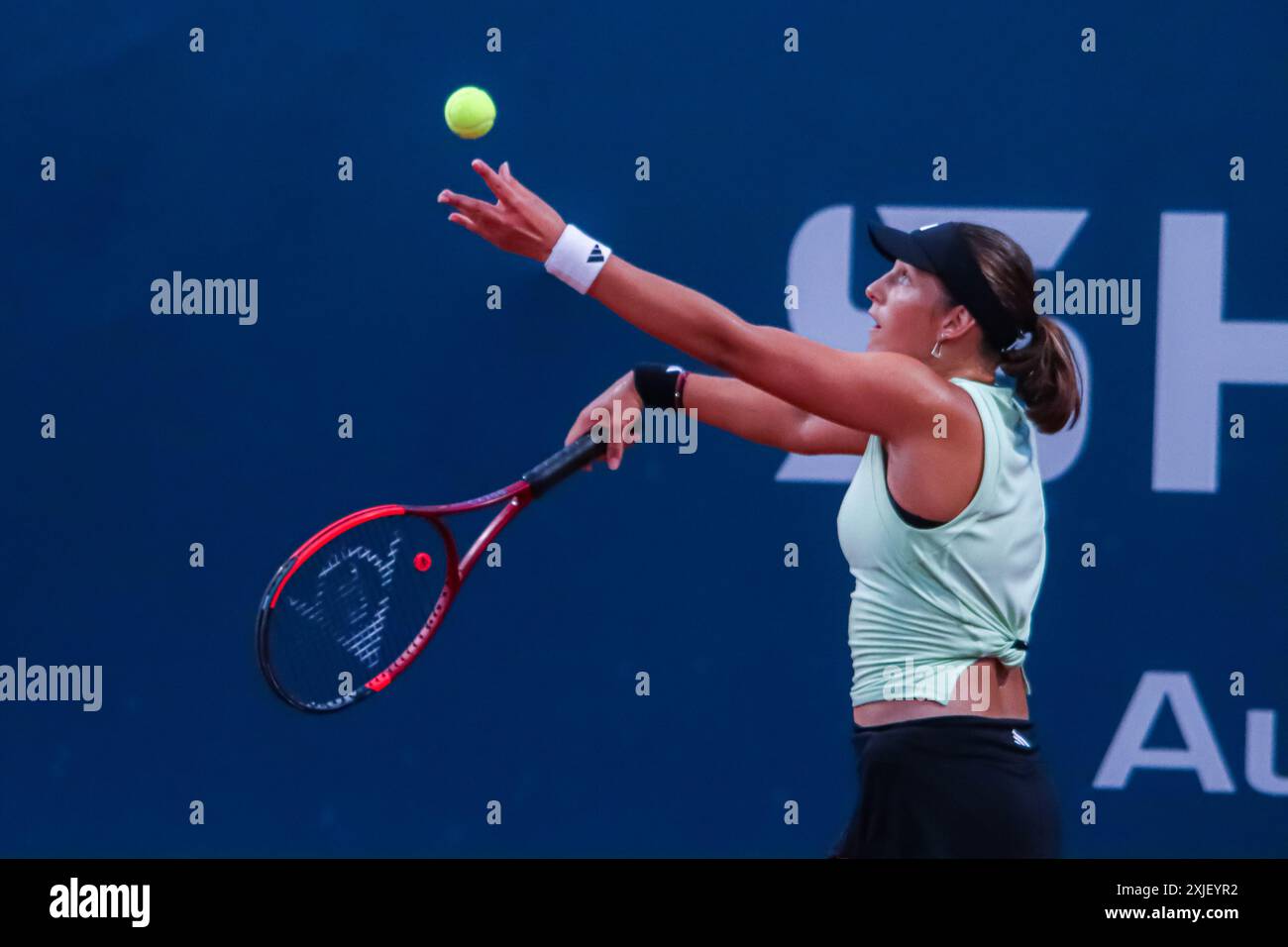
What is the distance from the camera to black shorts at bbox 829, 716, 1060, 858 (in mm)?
2326

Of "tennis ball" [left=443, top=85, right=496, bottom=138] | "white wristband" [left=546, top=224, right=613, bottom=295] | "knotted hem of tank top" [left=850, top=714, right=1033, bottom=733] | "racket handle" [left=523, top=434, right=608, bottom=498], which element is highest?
"tennis ball" [left=443, top=85, right=496, bottom=138]

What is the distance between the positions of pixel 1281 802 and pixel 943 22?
2053mm

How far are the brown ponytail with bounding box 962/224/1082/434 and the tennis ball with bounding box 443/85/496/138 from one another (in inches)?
43.3

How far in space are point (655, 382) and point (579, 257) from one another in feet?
1.86

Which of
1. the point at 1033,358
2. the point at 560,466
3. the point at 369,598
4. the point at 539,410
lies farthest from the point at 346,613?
the point at 1033,358

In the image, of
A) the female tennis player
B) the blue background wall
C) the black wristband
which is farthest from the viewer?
the blue background wall

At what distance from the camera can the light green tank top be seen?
7.76ft

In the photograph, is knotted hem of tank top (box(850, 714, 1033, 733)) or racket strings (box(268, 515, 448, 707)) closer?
knotted hem of tank top (box(850, 714, 1033, 733))

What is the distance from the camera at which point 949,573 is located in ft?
7.80

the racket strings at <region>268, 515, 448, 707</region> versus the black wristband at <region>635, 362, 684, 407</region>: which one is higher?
the black wristband at <region>635, 362, 684, 407</region>

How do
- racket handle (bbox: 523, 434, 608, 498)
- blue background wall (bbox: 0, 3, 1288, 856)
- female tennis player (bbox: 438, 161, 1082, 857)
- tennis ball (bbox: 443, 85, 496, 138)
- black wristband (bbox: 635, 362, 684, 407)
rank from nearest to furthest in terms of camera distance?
1. female tennis player (bbox: 438, 161, 1082, 857)
2. racket handle (bbox: 523, 434, 608, 498)
3. black wristband (bbox: 635, 362, 684, 407)
4. tennis ball (bbox: 443, 85, 496, 138)
5. blue background wall (bbox: 0, 3, 1288, 856)

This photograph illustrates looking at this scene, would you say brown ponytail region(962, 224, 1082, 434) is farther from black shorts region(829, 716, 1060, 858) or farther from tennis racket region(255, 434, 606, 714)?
tennis racket region(255, 434, 606, 714)

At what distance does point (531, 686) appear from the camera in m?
3.67

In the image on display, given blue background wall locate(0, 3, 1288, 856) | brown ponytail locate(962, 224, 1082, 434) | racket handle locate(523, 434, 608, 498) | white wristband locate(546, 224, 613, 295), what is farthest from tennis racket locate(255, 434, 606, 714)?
brown ponytail locate(962, 224, 1082, 434)
